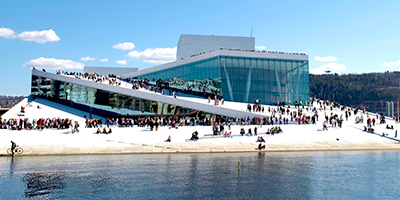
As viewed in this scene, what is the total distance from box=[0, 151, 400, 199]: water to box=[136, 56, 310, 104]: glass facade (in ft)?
76.6

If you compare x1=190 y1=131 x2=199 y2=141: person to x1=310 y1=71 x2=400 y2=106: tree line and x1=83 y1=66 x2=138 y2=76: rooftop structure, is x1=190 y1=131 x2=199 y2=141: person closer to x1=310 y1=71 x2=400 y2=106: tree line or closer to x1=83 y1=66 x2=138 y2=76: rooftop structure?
x1=83 y1=66 x2=138 y2=76: rooftop structure

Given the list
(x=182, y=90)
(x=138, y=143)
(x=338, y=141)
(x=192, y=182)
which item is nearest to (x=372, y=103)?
(x=182, y=90)

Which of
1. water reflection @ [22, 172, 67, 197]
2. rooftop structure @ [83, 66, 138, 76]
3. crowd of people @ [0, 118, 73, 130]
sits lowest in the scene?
water reflection @ [22, 172, 67, 197]

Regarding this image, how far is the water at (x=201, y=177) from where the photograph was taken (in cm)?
1752

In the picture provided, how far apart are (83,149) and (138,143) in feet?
15.5

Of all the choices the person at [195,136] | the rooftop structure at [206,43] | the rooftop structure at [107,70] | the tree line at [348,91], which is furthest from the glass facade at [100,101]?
the tree line at [348,91]

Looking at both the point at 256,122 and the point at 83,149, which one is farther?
the point at 256,122

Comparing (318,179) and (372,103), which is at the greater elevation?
(372,103)

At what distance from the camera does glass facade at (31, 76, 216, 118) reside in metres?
48.4

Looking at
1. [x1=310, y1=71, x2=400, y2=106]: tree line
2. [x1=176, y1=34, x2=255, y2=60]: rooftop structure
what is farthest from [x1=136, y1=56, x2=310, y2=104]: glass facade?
[x1=310, y1=71, x2=400, y2=106]: tree line

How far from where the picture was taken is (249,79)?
174ft

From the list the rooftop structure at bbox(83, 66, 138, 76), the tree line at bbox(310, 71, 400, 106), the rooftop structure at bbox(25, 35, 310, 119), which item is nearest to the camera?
the rooftop structure at bbox(25, 35, 310, 119)

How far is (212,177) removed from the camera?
20.9 metres

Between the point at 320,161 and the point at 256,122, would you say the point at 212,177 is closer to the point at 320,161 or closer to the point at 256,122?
the point at 320,161
